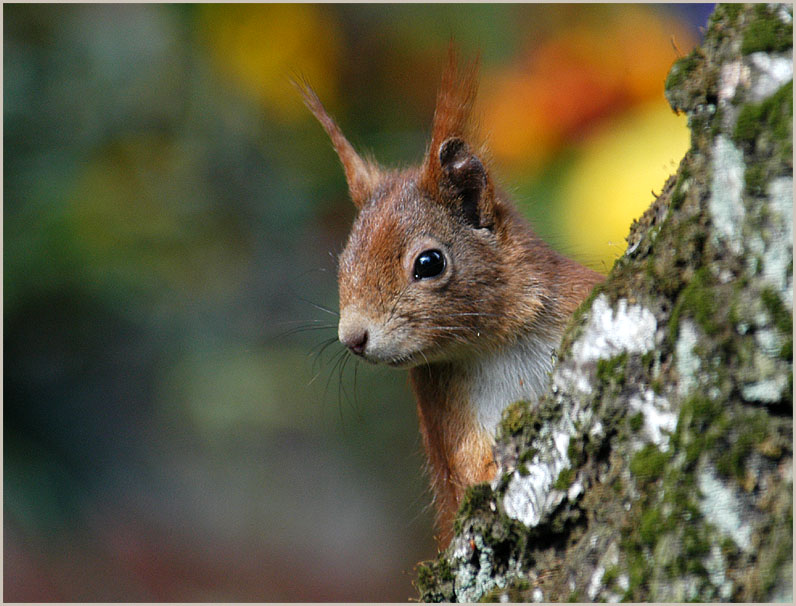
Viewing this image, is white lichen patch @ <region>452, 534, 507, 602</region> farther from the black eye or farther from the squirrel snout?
the black eye

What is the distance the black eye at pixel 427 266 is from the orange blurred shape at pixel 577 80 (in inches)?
64.4

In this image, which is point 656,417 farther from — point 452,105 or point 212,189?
point 212,189

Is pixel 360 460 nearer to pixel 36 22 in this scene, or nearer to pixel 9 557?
pixel 9 557

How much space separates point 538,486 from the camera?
1.54m

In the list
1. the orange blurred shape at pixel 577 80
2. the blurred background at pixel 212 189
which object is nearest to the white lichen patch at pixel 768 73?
the blurred background at pixel 212 189

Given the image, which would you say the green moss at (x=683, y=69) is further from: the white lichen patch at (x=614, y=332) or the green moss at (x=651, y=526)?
the green moss at (x=651, y=526)

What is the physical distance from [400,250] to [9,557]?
3.69 m

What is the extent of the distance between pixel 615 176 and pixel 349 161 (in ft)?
4.50

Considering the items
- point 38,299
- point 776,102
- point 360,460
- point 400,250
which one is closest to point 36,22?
point 38,299

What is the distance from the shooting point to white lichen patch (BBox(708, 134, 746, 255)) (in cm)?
130

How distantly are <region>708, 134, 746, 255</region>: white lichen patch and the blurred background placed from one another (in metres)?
2.02

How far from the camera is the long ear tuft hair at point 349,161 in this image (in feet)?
9.59

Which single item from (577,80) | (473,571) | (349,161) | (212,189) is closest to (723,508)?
(473,571)

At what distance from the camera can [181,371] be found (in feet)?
15.2
